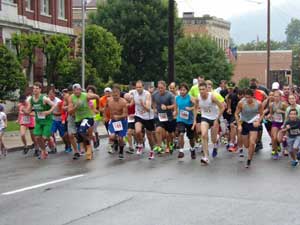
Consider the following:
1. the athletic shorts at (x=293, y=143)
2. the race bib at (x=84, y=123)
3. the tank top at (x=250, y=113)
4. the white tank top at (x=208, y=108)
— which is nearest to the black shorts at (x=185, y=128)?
the white tank top at (x=208, y=108)

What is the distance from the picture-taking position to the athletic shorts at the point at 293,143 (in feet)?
49.7

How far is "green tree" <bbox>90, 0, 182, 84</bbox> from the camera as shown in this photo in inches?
2271

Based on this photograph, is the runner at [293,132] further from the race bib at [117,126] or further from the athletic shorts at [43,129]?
the athletic shorts at [43,129]

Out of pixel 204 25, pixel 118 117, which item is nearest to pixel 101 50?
pixel 118 117

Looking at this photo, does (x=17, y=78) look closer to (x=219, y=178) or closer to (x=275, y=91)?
(x=275, y=91)

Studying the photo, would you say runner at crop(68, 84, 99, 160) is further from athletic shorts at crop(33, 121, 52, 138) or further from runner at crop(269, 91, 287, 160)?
runner at crop(269, 91, 287, 160)

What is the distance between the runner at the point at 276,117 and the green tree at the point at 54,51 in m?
19.5

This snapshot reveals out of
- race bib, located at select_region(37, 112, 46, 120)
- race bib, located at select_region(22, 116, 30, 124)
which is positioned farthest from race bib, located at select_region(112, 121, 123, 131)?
race bib, located at select_region(22, 116, 30, 124)

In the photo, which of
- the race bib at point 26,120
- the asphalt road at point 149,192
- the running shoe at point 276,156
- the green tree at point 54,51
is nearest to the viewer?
the asphalt road at point 149,192

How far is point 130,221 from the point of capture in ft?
28.6

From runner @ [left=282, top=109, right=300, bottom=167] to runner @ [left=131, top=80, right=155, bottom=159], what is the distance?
3463mm

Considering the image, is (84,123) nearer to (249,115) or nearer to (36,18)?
(249,115)

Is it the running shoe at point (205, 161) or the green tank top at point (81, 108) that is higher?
the green tank top at point (81, 108)

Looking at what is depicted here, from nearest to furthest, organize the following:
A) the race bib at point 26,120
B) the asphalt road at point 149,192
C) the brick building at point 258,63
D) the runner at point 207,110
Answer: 1. the asphalt road at point 149,192
2. the runner at point 207,110
3. the race bib at point 26,120
4. the brick building at point 258,63
